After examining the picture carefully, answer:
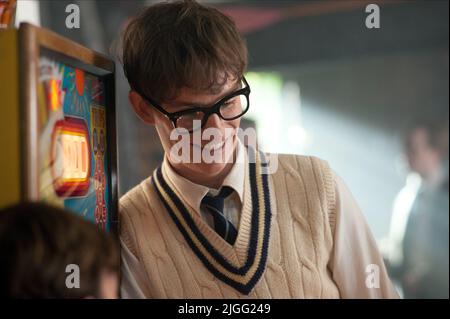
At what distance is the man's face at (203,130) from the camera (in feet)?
4.13

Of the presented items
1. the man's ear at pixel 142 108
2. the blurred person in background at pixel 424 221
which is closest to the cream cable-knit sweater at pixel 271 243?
the man's ear at pixel 142 108

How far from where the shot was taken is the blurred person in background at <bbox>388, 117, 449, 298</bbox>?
4410 millimetres

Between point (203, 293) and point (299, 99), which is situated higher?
point (299, 99)

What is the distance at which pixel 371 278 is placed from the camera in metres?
1.31

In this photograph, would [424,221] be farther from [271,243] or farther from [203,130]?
[203,130]

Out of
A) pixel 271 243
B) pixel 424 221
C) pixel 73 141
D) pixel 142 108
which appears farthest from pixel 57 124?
pixel 424 221

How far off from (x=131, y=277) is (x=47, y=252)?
408mm

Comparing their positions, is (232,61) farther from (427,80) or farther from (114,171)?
(427,80)

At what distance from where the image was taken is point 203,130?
1.28 metres

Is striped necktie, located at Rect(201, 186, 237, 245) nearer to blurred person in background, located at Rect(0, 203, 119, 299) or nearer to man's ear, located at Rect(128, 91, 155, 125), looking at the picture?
man's ear, located at Rect(128, 91, 155, 125)

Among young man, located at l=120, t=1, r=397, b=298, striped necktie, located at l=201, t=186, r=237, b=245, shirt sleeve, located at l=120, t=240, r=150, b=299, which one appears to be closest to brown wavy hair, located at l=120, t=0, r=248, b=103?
young man, located at l=120, t=1, r=397, b=298

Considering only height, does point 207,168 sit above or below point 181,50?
below

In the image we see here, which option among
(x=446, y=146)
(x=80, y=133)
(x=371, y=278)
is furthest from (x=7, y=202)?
(x=446, y=146)
